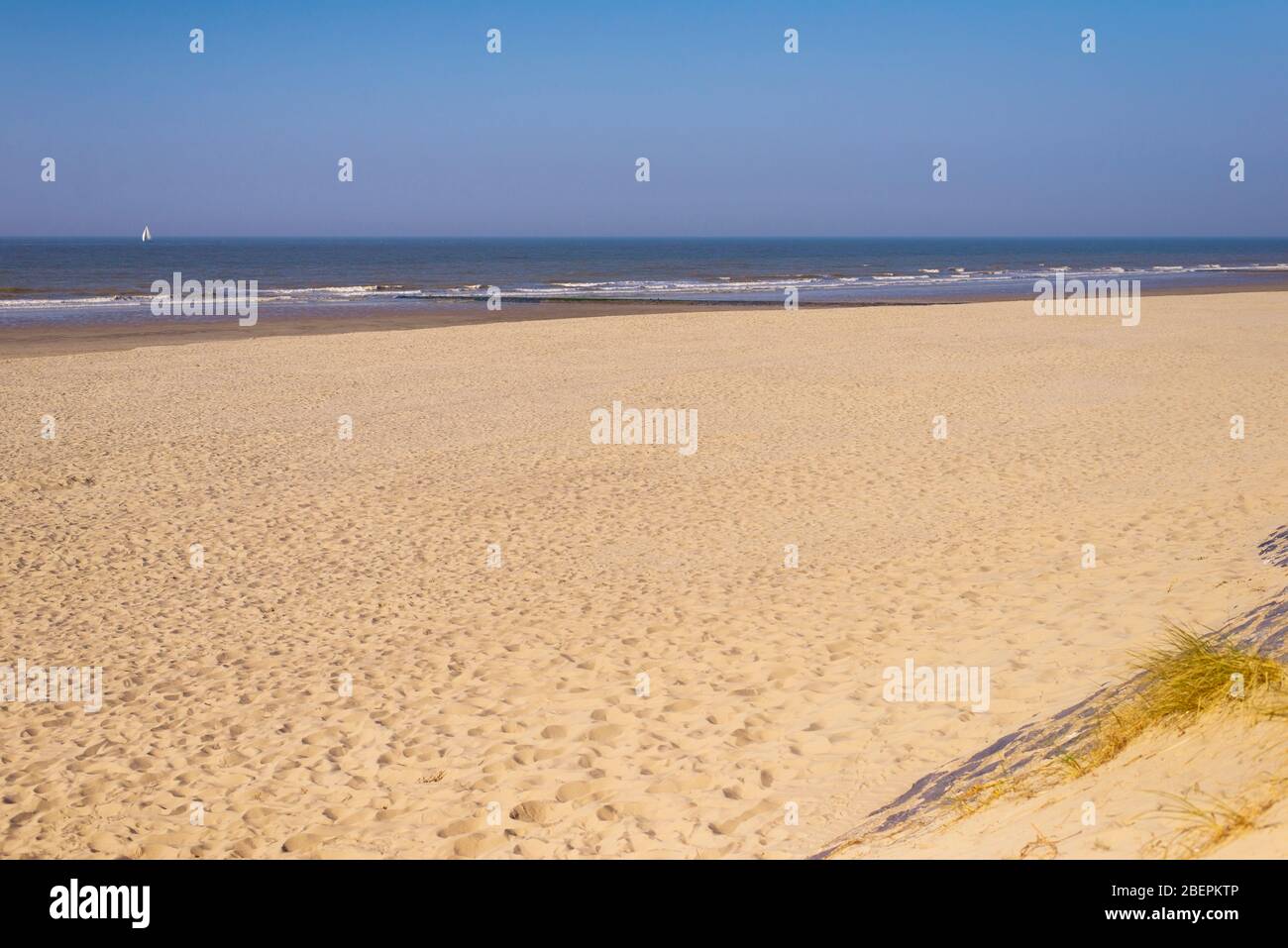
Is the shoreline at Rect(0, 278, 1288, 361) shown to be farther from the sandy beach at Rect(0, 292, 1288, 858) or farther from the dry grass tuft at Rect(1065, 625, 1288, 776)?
the dry grass tuft at Rect(1065, 625, 1288, 776)

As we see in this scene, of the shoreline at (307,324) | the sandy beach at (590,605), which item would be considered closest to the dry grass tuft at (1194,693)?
the sandy beach at (590,605)

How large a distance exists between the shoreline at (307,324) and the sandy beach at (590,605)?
1088cm

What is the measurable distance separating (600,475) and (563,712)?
6.03 meters

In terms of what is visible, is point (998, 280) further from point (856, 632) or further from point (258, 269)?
point (856, 632)

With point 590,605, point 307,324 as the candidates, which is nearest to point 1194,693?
point 590,605

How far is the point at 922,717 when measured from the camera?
19.0 feet

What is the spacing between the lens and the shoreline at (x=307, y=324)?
27.2 metres

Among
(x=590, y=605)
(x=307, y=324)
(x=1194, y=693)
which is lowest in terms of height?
(x=590, y=605)

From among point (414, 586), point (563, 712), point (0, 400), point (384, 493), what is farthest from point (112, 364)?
point (563, 712)

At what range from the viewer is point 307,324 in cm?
3294

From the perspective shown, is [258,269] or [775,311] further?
[258,269]

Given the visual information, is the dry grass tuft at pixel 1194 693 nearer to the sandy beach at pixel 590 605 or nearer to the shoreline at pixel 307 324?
the sandy beach at pixel 590 605

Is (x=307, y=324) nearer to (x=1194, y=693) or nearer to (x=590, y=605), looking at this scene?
(x=590, y=605)

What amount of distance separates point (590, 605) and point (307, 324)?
27.5m
